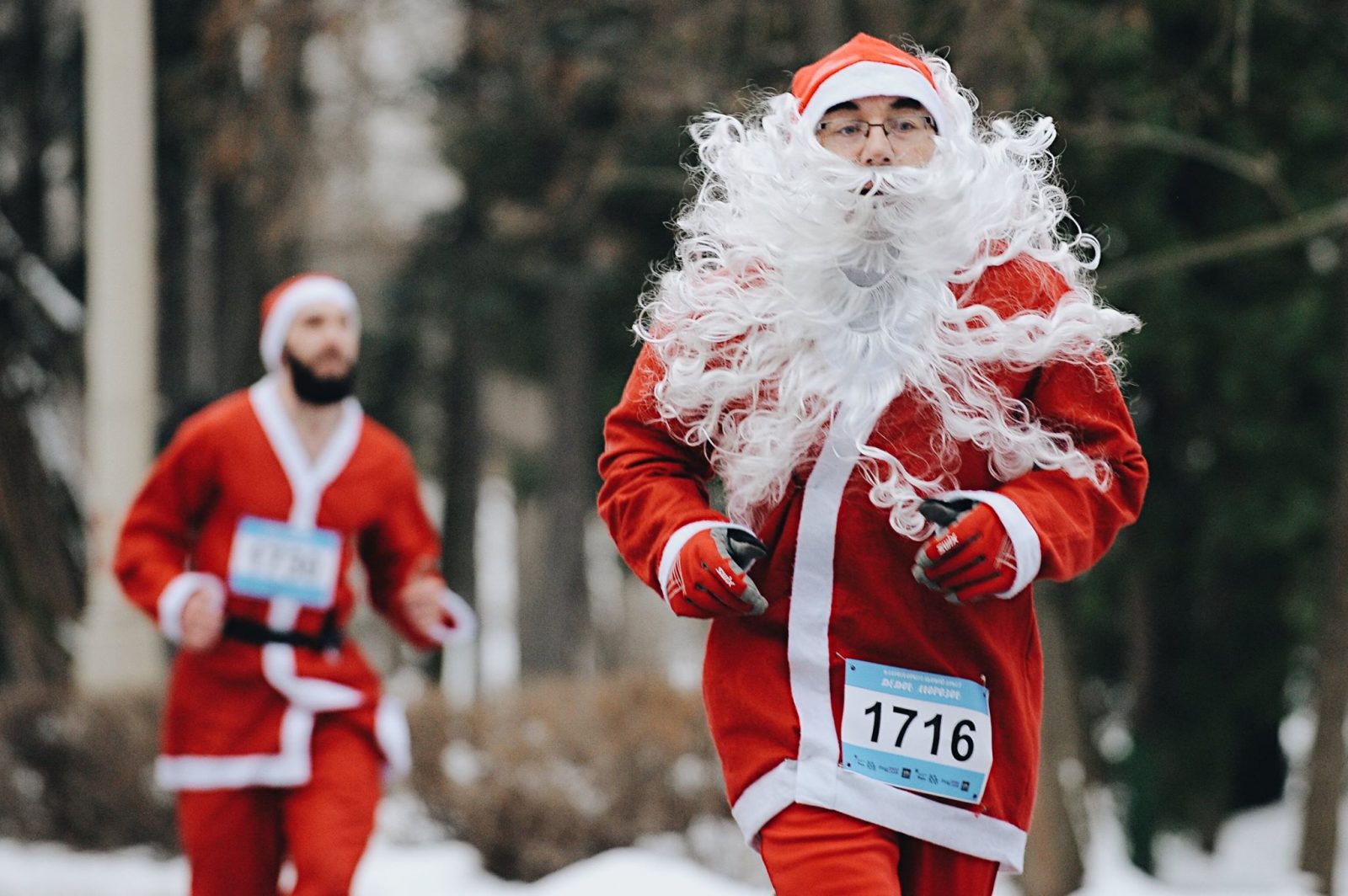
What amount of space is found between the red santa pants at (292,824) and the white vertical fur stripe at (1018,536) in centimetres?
246

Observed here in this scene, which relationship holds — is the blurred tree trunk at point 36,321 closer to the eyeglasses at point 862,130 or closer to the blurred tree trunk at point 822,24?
the blurred tree trunk at point 822,24

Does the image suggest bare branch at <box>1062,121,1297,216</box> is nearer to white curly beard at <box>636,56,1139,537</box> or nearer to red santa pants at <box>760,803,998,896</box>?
white curly beard at <box>636,56,1139,537</box>

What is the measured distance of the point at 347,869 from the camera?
4.92m

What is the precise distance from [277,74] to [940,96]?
8.93 meters

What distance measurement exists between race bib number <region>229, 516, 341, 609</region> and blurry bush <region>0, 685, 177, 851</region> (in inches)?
187

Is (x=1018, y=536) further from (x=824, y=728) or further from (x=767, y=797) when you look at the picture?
(x=767, y=797)

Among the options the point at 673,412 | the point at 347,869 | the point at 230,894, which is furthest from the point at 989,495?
the point at 230,894

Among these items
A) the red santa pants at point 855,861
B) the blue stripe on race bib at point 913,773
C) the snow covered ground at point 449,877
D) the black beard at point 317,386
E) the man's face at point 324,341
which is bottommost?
the snow covered ground at point 449,877

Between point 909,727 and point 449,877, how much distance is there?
5.90 m

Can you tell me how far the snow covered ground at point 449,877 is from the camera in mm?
7250

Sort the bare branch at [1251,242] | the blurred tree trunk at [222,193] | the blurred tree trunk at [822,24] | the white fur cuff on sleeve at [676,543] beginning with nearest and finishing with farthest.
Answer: the white fur cuff on sleeve at [676,543]
the blurred tree trunk at [822,24]
the bare branch at [1251,242]
the blurred tree trunk at [222,193]

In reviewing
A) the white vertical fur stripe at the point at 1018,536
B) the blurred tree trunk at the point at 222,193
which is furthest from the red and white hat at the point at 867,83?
the blurred tree trunk at the point at 222,193

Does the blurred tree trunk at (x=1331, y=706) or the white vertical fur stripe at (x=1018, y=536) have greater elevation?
the white vertical fur stripe at (x=1018, y=536)

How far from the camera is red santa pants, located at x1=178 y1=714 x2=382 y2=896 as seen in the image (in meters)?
4.96
